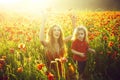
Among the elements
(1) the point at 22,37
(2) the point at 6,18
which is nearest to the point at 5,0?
(2) the point at 6,18

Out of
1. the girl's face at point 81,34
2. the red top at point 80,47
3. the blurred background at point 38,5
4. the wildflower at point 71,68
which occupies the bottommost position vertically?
the wildflower at point 71,68

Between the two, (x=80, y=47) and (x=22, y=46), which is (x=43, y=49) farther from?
(x=80, y=47)

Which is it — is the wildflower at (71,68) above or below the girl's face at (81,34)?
below

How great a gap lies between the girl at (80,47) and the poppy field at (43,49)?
0.17 ft

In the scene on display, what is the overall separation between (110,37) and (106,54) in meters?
0.18

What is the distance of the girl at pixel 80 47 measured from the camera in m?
2.37

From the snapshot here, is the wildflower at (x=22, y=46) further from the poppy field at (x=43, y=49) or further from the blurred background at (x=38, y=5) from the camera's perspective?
the blurred background at (x=38, y=5)

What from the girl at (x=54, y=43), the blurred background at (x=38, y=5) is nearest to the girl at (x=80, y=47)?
the girl at (x=54, y=43)

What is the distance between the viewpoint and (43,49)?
93.3 inches

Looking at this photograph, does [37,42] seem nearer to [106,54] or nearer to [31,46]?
[31,46]

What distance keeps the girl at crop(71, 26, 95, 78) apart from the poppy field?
0.05 m

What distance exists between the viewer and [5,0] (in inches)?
99.7

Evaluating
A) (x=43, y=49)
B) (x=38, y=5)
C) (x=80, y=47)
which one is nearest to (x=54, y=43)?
(x=43, y=49)

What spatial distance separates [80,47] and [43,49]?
0.31m
